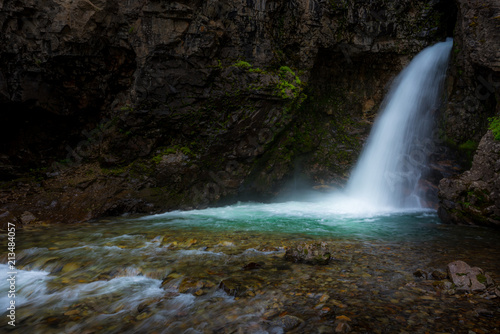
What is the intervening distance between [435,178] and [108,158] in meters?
12.1

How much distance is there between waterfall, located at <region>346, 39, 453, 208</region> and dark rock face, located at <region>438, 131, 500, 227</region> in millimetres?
3229

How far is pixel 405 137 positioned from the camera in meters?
11.3

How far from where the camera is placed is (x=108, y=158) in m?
9.21

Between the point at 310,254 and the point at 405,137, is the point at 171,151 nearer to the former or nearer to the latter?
the point at 310,254

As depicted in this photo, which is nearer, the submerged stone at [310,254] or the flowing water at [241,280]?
the flowing water at [241,280]

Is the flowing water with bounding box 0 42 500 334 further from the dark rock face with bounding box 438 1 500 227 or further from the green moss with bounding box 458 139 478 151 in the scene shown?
the green moss with bounding box 458 139 478 151

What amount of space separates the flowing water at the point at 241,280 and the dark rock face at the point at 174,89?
8.11ft

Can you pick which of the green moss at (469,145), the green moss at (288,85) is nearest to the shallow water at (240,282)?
the green moss at (469,145)

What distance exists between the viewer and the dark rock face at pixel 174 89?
805cm

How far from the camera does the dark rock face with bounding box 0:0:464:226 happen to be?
8.05m

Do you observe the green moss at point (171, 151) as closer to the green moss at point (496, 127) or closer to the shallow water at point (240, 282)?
the shallow water at point (240, 282)

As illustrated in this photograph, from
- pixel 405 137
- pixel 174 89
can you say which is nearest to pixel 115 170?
pixel 174 89

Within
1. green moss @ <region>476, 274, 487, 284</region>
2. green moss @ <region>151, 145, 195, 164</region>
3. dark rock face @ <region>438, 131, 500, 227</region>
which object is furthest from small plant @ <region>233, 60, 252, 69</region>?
green moss @ <region>476, 274, 487, 284</region>

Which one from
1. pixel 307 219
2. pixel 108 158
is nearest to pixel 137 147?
pixel 108 158
